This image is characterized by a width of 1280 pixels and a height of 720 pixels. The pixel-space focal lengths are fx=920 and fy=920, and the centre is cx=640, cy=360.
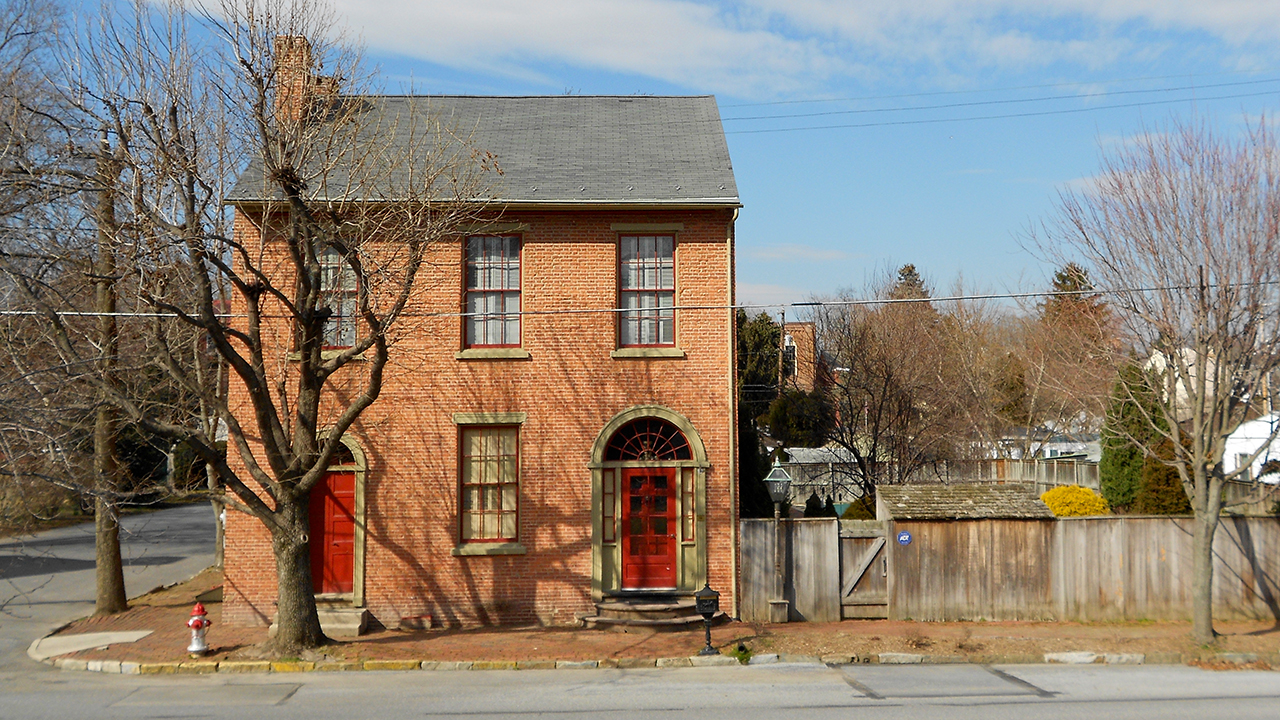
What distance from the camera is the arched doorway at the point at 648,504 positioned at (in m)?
15.9

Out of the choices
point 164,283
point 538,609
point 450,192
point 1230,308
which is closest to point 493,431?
point 538,609

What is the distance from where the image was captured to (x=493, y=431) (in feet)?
53.1

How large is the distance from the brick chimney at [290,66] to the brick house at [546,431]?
9.90 feet

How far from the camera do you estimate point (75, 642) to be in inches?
587

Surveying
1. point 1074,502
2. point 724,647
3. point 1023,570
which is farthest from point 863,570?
point 1074,502

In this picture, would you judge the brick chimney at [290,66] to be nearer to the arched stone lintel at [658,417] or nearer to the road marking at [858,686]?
the arched stone lintel at [658,417]

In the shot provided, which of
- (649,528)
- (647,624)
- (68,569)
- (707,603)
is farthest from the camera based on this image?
(68,569)

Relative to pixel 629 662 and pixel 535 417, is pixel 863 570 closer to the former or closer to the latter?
pixel 629 662

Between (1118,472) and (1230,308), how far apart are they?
10752 mm

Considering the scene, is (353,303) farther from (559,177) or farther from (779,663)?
(779,663)

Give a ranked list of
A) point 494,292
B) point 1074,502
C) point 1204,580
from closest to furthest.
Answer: point 1204,580
point 494,292
point 1074,502

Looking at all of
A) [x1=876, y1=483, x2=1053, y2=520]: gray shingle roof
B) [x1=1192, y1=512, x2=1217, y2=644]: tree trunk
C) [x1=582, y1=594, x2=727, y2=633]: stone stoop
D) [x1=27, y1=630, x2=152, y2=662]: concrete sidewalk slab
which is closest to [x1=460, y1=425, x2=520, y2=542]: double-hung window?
[x1=582, y1=594, x2=727, y2=633]: stone stoop

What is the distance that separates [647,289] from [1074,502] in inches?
486

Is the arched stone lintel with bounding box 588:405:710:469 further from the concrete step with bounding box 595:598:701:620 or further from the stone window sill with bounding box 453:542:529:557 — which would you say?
the concrete step with bounding box 595:598:701:620
